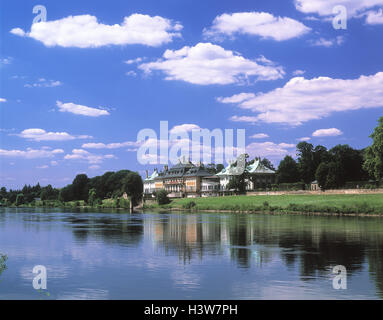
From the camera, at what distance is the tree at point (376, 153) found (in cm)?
7669

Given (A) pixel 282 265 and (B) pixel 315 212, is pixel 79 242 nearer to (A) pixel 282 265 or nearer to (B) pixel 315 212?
(A) pixel 282 265

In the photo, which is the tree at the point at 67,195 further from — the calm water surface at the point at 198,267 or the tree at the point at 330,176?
the calm water surface at the point at 198,267

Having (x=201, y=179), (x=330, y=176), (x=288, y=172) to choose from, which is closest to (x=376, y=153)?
(x=330, y=176)

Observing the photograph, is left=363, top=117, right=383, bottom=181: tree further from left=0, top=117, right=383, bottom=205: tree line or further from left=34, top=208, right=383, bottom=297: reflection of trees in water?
left=34, top=208, right=383, bottom=297: reflection of trees in water

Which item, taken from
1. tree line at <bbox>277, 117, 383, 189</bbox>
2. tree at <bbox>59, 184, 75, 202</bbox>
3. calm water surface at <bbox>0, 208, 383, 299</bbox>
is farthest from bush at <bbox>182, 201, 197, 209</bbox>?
tree at <bbox>59, 184, 75, 202</bbox>

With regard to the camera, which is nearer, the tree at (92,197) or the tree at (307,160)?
the tree at (307,160)

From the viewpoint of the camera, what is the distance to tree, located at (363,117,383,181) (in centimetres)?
7669

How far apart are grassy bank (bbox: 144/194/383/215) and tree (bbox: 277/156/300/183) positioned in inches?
1225

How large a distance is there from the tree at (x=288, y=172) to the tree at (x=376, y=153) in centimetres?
5801

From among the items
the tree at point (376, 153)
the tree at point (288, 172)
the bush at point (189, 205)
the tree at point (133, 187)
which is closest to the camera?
the tree at point (376, 153)

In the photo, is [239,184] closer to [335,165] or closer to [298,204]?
[335,165]

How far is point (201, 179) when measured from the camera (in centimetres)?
17975

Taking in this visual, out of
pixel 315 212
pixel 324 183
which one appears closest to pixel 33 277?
pixel 315 212

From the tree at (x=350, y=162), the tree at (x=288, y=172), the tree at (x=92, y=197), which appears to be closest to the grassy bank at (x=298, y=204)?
the tree at (x=350, y=162)
